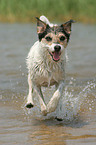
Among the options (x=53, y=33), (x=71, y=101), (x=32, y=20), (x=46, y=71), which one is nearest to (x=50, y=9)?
(x=32, y=20)

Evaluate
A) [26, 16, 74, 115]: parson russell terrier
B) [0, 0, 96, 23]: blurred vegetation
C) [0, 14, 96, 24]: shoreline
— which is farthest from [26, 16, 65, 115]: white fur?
[0, 14, 96, 24]: shoreline

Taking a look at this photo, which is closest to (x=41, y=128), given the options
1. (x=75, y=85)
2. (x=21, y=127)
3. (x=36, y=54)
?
(x=21, y=127)

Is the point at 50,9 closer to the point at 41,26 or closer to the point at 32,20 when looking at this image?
the point at 32,20

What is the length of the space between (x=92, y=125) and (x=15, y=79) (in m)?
3.98

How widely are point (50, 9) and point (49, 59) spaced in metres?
22.1

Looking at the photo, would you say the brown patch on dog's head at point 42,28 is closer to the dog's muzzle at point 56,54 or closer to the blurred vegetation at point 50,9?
the dog's muzzle at point 56,54

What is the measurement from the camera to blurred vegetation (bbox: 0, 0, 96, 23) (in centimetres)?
2725

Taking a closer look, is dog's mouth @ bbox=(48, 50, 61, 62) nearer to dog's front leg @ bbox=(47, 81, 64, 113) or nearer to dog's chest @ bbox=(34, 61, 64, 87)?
dog's chest @ bbox=(34, 61, 64, 87)

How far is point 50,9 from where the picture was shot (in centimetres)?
2747

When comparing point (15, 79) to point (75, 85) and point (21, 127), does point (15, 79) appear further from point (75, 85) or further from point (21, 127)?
point (21, 127)

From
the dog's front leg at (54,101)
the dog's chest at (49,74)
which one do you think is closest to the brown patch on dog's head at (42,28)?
the dog's chest at (49,74)

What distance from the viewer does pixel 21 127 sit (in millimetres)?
5496

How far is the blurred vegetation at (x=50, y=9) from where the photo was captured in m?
27.2

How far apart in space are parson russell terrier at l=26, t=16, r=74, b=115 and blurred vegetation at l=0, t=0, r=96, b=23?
2146 centimetres
